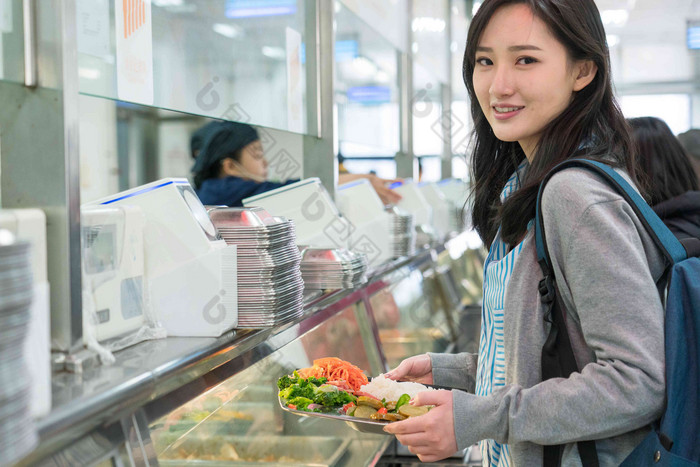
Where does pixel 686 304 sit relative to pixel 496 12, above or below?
below

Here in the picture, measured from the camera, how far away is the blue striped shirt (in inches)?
55.2

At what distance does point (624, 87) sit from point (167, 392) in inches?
385

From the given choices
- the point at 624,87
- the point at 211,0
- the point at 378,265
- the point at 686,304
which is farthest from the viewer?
the point at 624,87

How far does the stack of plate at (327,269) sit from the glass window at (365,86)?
5.94 ft

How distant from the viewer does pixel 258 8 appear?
3084 mm

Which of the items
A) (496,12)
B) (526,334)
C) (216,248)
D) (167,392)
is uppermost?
(496,12)

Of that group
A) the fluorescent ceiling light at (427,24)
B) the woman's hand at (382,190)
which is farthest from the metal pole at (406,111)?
the woman's hand at (382,190)

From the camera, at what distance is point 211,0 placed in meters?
2.67

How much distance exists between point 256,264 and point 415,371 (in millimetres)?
490

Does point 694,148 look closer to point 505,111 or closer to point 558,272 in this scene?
point 505,111

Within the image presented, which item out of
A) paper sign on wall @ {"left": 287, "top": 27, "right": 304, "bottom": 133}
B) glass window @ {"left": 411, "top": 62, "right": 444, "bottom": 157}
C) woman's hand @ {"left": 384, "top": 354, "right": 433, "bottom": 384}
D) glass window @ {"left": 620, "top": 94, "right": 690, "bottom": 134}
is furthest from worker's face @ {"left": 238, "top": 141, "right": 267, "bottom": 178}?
glass window @ {"left": 620, "top": 94, "right": 690, "bottom": 134}

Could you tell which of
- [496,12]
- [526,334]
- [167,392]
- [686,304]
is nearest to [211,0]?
[496,12]

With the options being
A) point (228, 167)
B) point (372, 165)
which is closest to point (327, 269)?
point (228, 167)

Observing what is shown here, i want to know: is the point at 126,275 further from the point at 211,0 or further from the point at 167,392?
the point at 211,0
